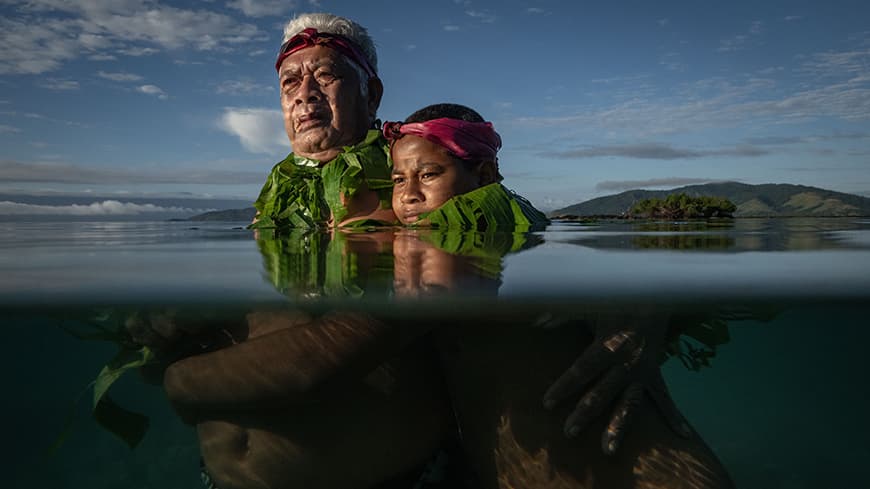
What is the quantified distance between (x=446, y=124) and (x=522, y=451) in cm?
281

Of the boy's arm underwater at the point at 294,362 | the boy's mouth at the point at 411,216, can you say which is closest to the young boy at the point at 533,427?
the boy's arm underwater at the point at 294,362

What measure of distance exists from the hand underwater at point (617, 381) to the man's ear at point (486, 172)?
8.13 ft

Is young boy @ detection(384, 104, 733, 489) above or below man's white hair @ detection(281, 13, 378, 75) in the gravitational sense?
below

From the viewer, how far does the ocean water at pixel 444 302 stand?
8.04ft

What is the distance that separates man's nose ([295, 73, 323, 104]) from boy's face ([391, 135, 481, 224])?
106 cm

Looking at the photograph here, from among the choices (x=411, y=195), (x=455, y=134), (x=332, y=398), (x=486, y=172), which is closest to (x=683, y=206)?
(x=486, y=172)

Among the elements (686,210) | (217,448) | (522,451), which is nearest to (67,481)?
(217,448)

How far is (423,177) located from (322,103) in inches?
51.5

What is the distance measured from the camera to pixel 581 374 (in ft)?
7.13

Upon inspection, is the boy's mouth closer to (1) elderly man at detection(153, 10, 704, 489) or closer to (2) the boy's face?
(2) the boy's face

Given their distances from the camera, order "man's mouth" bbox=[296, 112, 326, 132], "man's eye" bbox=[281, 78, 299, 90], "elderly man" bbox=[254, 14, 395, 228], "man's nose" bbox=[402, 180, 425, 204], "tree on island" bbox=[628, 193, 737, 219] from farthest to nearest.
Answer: "tree on island" bbox=[628, 193, 737, 219]
"man's eye" bbox=[281, 78, 299, 90]
"man's mouth" bbox=[296, 112, 326, 132]
"elderly man" bbox=[254, 14, 395, 228]
"man's nose" bbox=[402, 180, 425, 204]

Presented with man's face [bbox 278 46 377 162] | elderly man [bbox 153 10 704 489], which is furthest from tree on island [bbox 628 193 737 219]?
elderly man [bbox 153 10 704 489]

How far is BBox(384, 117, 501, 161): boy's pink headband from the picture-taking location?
14.3ft

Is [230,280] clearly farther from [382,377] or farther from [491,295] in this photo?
[491,295]
